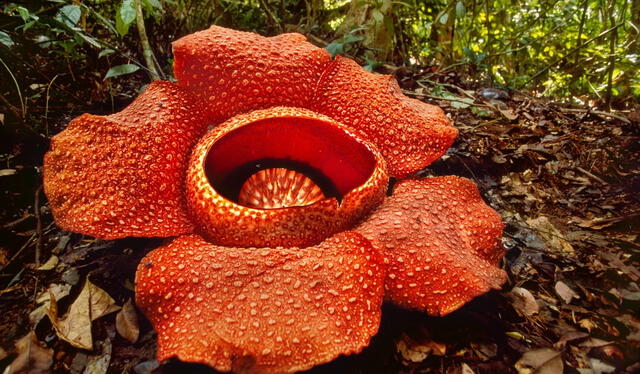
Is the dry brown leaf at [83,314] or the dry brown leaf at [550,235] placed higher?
the dry brown leaf at [550,235]

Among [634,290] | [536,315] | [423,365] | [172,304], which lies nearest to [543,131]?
[634,290]

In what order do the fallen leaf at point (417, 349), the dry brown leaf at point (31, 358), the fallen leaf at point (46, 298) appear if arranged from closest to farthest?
1. the dry brown leaf at point (31, 358)
2. the fallen leaf at point (417, 349)
3. the fallen leaf at point (46, 298)

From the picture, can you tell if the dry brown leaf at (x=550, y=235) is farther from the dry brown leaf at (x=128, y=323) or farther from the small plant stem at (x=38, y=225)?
the small plant stem at (x=38, y=225)

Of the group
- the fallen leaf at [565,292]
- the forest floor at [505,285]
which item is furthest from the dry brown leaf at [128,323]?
the fallen leaf at [565,292]

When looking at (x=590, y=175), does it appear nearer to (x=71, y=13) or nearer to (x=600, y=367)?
→ (x=600, y=367)

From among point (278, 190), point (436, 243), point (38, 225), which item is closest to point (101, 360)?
point (38, 225)

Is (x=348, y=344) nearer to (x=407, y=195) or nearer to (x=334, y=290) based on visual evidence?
(x=334, y=290)
